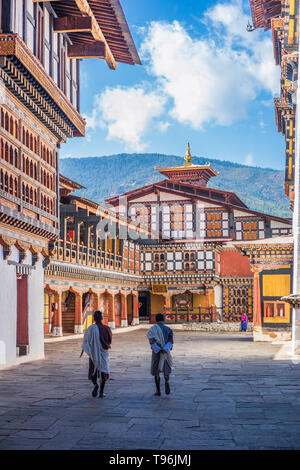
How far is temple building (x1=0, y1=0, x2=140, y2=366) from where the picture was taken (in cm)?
1465

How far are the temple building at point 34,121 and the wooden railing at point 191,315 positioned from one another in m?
22.7

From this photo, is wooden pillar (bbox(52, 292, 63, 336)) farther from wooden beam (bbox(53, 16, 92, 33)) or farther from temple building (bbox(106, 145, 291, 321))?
temple building (bbox(106, 145, 291, 321))

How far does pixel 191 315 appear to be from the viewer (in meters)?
41.2

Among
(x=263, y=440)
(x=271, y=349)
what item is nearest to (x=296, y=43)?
(x=271, y=349)

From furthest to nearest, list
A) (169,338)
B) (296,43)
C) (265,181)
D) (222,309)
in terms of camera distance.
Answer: (265,181), (222,309), (296,43), (169,338)

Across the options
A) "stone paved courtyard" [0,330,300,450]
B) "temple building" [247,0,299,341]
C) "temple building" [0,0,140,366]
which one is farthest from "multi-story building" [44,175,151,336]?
"stone paved courtyard" [0,330,300,450]

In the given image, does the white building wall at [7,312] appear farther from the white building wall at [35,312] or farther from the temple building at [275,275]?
the temple building at [275,275]

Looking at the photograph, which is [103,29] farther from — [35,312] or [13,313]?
[13,313]

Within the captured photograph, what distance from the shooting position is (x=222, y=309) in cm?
4350

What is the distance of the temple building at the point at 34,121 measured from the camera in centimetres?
1465

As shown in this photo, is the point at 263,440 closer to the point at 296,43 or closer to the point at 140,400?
the point at 140,400

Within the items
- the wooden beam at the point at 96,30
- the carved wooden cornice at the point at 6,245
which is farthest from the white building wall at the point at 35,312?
the wooden beam at the point at 96,30

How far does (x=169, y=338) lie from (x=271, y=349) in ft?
38.3

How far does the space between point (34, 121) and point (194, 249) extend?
85.6ft
